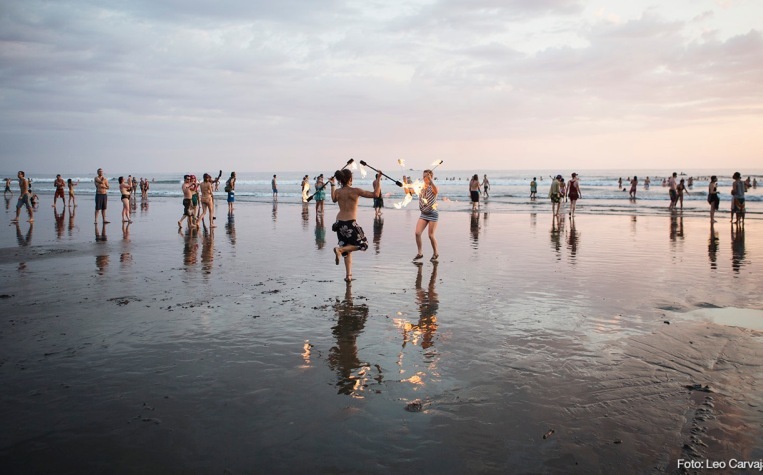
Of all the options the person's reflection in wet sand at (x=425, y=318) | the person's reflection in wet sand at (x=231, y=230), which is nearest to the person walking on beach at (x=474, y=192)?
the person's reflection in wet sand at (x=231, y=230)

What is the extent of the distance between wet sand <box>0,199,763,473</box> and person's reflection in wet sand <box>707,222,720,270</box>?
0.62 meters

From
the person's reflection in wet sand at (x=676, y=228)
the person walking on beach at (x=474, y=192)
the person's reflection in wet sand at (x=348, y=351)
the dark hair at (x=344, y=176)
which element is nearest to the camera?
the person's reflection in wet sand at (x=348, y=351)

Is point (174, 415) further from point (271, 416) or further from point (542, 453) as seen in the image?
point (542, 453)

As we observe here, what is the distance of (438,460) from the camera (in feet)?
13.0

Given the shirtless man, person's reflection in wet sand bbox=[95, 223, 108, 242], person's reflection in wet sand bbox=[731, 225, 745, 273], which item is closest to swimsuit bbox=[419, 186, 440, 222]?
person's reflection in wet sand bbox=[731, 225, 745, 273]

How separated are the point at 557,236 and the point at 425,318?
1221cm

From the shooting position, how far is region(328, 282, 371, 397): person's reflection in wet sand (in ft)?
17.5

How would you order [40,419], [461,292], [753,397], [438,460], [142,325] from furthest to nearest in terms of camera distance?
1. [461,292]
2. [142,325]
3. [753,397]
4. [40,419]
5. [438,460]

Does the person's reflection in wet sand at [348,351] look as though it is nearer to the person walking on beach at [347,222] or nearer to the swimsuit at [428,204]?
the person walking on beach at [347,222]

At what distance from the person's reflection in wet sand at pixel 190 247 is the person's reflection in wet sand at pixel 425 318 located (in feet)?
19.6

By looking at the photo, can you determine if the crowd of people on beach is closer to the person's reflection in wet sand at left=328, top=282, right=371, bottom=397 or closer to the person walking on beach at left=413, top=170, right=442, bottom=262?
the person walking on beach at left=413, top=170, right=442, bottom=262

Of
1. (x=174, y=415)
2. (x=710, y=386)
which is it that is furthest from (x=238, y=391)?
(x=710, y=386)

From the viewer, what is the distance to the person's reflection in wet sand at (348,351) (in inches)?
210

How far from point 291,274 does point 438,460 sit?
7925mm
